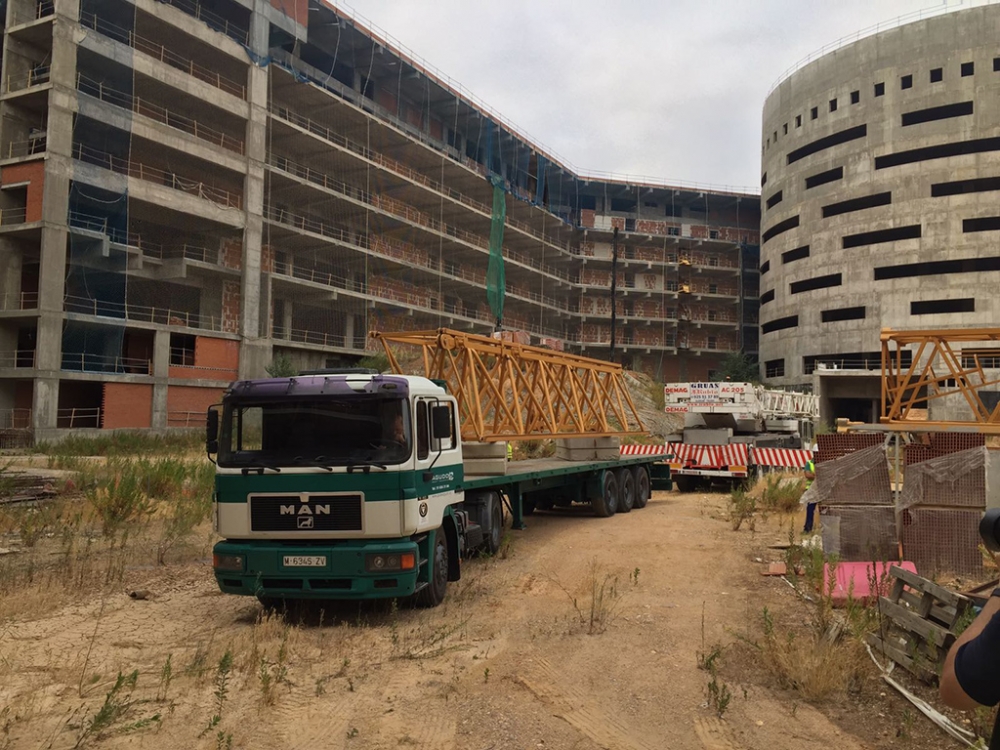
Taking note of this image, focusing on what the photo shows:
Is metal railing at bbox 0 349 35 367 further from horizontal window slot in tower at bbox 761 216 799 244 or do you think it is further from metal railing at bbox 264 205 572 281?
horizontal window slot in tower at bbox 761 216 799 244

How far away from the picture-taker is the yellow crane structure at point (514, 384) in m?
11.3

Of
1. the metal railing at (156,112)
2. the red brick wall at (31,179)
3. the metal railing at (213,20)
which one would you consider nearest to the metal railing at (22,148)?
the red brick wall at (31,179)

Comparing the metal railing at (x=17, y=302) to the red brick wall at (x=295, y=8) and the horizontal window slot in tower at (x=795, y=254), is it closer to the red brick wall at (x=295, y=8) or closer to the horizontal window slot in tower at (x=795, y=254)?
the red brick wall at (x=295, y=8)

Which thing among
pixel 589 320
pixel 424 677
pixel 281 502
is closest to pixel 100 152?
pixel 281 502

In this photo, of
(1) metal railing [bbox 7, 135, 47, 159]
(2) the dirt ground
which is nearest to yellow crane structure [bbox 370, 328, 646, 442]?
(2) the dirt ground

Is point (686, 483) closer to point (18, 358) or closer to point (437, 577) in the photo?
point (437, 577)

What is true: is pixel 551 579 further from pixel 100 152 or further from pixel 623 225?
pixel 623 225

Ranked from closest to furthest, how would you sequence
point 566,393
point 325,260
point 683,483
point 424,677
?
point 424,677 → point 566,393 → point 683,483 → point 325,260

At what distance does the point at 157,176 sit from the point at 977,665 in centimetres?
3539

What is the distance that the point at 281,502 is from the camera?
22.4ft

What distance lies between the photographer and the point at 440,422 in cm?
769

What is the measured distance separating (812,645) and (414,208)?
44892 mm

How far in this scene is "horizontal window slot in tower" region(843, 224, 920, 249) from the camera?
4909 cm

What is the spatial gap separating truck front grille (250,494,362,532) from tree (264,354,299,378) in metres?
25.6
